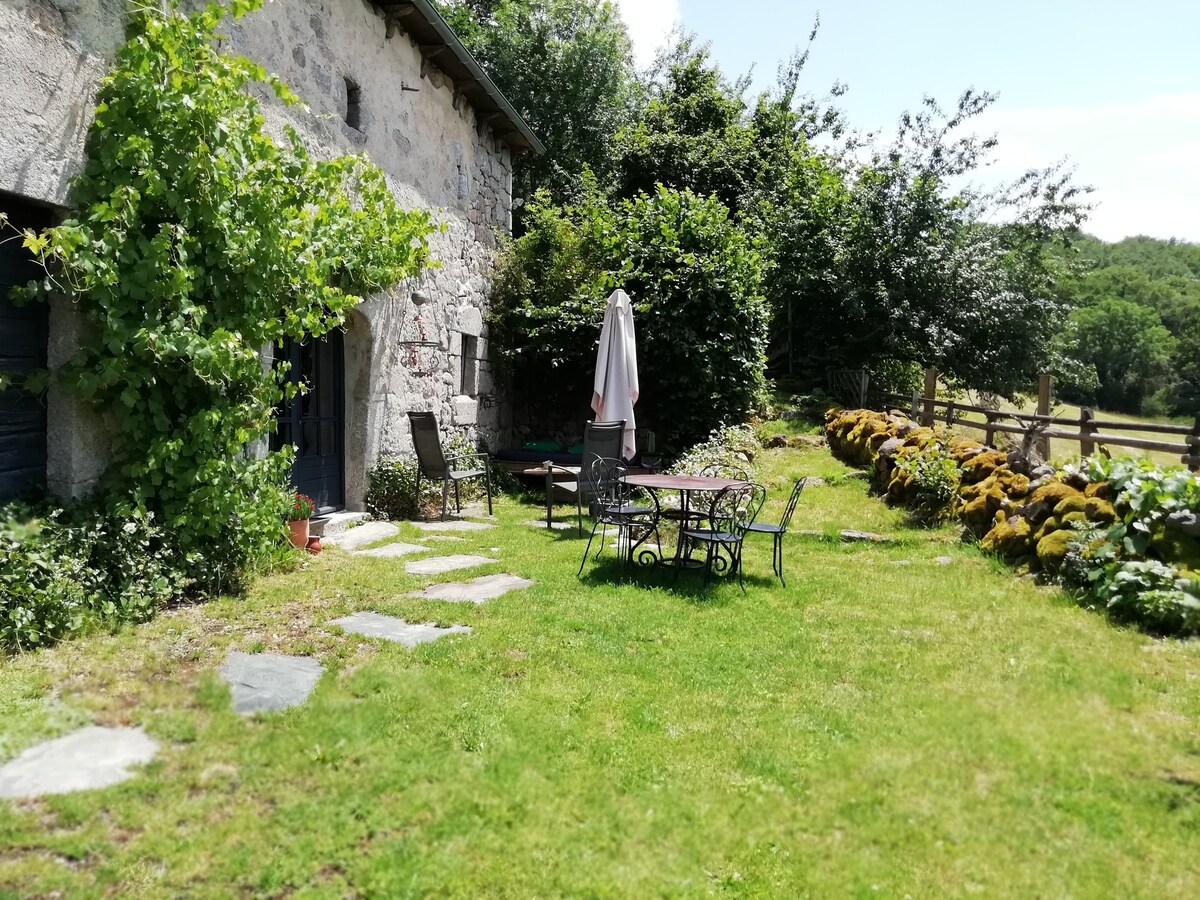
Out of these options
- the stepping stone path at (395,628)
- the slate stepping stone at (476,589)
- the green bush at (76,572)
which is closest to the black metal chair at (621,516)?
the slate stepping stone at (476,589)

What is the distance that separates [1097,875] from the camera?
2.35 meters

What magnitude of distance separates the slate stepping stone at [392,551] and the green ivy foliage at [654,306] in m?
4.83

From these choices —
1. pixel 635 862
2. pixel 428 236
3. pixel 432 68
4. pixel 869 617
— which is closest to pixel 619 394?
pixel 428 236

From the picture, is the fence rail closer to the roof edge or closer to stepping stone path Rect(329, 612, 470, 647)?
stepping stone path Rect(329, 612, 470, 647)

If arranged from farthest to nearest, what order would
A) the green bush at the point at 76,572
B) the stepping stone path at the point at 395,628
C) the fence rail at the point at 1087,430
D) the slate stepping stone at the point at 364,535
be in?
1. the fence rail at the point at 1087,430
2. the slate stepping stone at the point at 364,535
3. the stepping stone path at the point at 395,628
4. the green bush at the point at 76,572

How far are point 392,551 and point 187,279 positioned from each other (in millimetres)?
2737

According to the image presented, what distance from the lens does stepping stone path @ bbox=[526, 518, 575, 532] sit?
777 cm

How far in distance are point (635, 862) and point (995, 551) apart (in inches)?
196

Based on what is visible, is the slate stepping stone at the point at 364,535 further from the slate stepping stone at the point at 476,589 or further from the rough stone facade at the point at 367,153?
the slate stepping stone at the point at 476,589

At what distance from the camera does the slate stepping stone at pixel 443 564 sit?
569 centimetres

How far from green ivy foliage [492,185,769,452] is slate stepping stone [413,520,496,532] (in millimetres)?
3675

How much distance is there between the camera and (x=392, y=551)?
6387 mm

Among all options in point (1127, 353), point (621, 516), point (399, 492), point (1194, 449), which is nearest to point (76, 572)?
point (621, 516)

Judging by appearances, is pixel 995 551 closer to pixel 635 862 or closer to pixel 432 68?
pixel 635 862
